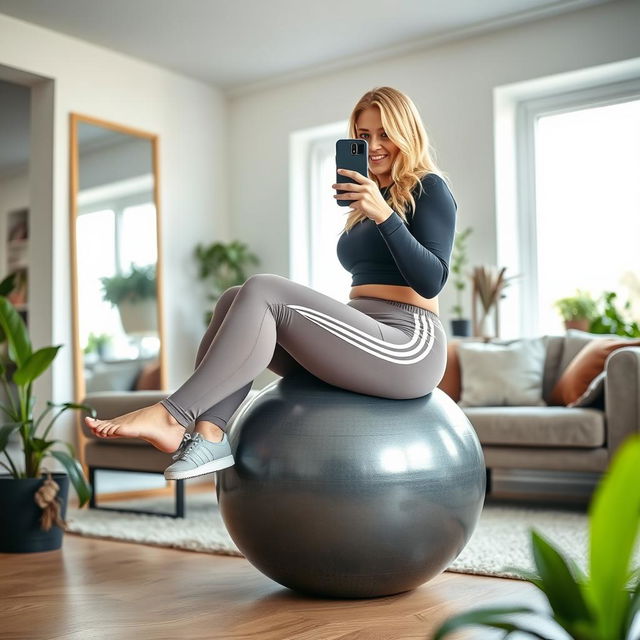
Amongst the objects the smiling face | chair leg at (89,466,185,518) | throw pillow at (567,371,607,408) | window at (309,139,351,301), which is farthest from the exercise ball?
window at (309,139,351,301)

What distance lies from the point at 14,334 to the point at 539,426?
219 centimetres

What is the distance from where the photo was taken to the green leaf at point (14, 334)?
116 inches

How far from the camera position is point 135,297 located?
17.1 ft

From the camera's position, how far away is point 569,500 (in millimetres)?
4281

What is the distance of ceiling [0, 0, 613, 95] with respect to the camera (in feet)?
14.9

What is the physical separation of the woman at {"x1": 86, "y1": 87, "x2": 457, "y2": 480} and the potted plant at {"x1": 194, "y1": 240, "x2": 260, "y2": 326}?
3304mm

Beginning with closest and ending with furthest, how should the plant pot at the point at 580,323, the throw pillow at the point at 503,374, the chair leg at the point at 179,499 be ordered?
the chair leg at the point at 179,499
the throw pillow at the point at 503,374
the plant pot at the point at 580,323

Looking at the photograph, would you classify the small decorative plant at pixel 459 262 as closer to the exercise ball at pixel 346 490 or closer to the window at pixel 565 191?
the window at pixel 565 191

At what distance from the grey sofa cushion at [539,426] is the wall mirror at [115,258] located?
2.22 metres

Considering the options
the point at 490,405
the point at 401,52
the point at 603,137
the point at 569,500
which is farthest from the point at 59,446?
the point at 603,137

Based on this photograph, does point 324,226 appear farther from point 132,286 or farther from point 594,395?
point 594,395

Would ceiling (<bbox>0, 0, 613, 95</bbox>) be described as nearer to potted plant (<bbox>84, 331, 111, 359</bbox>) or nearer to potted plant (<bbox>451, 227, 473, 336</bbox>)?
potted plant (<bbox>451, 227, 473, 336</bbox>)

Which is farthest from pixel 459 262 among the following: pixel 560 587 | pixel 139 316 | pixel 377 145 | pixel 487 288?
pixel 560 587

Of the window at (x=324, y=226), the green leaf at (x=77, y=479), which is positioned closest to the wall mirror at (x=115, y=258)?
the window at (x=324, y=226)
